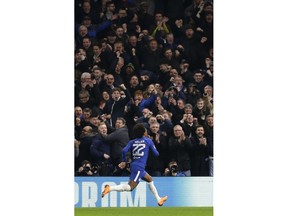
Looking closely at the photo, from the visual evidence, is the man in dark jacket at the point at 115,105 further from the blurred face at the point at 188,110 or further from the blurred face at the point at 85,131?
the blurred face at the point at 188,110

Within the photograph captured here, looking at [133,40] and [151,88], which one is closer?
[151,88]

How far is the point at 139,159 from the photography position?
11461 mm

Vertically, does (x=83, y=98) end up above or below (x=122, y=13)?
below

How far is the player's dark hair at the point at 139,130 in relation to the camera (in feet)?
37.7

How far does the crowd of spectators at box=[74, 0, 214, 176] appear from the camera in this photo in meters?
11.6

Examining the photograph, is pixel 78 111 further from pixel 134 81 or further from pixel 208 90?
pixel 208 90

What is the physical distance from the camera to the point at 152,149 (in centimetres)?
1148

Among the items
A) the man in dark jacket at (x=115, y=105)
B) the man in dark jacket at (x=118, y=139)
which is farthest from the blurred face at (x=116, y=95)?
the man in dark jacket at (x=118, y=139)

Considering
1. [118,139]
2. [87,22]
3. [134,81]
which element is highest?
[87,22]

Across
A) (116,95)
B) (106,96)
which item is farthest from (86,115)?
(116,95)

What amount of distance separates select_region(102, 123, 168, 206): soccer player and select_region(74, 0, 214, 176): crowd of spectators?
0.26ft

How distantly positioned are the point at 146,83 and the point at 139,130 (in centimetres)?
65

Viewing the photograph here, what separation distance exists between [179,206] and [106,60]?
6.96 feet

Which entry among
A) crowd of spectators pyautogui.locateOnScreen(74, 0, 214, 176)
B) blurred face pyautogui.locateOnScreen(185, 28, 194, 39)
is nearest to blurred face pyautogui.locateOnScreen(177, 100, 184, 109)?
crowd of spectators pyautogui.locateOnScreen(74, 0, 214, 176)
